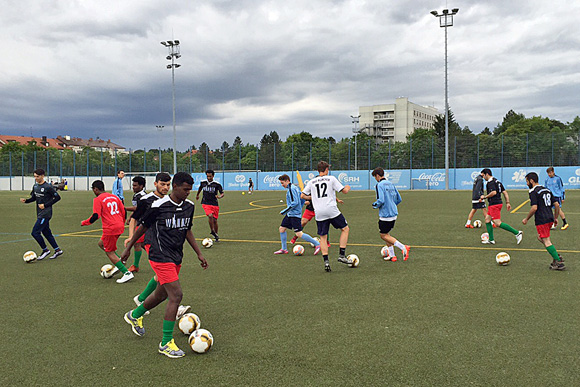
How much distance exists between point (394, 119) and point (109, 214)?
13502 centimetres

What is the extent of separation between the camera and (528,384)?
3.68m

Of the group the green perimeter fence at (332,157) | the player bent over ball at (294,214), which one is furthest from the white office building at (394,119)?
the player bent over ball at (294,214)

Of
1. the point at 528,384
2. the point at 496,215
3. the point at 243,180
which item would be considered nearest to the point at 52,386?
the point at 528,384

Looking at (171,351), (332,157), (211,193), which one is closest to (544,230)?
(171,351)

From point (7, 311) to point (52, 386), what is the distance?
2968 mm

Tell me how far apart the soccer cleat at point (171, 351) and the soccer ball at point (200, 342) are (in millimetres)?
140

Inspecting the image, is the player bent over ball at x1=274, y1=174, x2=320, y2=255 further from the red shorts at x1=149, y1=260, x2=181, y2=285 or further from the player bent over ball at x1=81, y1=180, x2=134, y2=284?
the red shorts at x1=149, y1=260, x2=181, y2=285

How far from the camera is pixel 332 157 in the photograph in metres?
52.9

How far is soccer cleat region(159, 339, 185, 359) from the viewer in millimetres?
4418

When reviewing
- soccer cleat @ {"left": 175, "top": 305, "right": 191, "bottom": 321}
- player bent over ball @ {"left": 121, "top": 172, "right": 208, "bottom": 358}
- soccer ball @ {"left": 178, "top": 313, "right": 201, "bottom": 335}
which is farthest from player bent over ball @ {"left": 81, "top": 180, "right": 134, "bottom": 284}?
player bent over ball @ {"left": 121, "top": 172, "right": 208, "bottom": 358}

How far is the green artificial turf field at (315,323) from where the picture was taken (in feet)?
13.1

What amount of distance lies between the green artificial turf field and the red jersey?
3.14 feet

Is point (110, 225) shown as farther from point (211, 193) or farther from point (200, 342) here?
point (211, 193)

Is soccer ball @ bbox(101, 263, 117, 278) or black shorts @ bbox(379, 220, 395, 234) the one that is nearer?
soccer ball @ bbox(101, 263, 117, 278)
